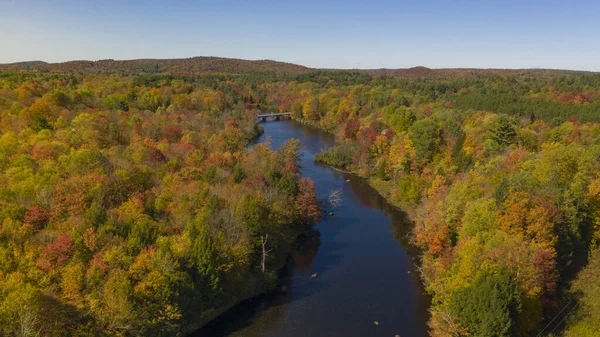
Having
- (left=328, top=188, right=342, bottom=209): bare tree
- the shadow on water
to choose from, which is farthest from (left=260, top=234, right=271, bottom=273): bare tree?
(left=328, top=188, right=342, bottom=209): bare tree

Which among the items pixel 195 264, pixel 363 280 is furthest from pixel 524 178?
pixel 195 264

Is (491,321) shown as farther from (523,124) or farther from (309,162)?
(523,124)

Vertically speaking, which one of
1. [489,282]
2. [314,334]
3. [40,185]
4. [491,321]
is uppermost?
[40,185]

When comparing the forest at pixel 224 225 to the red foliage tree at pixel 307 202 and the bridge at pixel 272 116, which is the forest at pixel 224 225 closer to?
the red foliage tree at pixel 307 202

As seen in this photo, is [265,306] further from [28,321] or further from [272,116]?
[272,116]

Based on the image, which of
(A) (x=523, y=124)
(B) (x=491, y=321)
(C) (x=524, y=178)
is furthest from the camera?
(A) (x=523, y=124)

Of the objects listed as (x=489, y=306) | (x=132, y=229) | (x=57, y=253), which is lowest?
(x=489, y=306)

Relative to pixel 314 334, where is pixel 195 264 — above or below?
above

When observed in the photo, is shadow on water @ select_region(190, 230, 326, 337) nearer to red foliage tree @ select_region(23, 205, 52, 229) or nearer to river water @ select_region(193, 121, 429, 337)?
river water @ select_region(193, 121, 429, 337)

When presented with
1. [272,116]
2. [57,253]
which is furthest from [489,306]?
[272,116]
